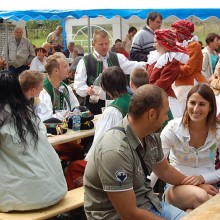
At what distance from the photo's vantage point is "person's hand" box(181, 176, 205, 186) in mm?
3040

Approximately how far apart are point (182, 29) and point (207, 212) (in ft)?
13.9

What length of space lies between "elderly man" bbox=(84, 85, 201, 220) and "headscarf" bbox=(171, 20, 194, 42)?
12.3 feet

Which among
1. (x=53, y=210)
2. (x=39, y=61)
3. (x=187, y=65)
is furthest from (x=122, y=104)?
(x=39, y=61)

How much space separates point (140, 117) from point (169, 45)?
3085mm

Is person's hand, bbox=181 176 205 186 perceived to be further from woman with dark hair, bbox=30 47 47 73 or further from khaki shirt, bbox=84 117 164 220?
woman with dark hair, bbox=30 47 47 73

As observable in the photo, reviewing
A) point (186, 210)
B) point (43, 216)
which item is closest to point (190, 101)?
point (186, 210)

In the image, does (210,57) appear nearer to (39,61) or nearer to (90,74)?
(90,74)

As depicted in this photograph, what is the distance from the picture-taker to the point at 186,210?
3.02 metres

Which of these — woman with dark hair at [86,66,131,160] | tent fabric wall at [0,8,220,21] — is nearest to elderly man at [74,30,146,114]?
woman with dark hair at [86,66,131,160]

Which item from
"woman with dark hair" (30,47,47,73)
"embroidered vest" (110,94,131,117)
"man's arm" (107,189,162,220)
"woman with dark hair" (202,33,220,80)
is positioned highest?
"embroidered vest" (110,94,131,117)

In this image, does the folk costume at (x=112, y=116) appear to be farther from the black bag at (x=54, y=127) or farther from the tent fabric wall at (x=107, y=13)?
the tent fabric wall at (x=107, y=13)

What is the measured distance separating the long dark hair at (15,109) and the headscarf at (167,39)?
2.56 m

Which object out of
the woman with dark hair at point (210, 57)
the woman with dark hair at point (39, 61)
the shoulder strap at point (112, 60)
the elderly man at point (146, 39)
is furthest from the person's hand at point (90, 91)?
the woman with dark hair at point (39, 61)

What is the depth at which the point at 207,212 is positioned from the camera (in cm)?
216
